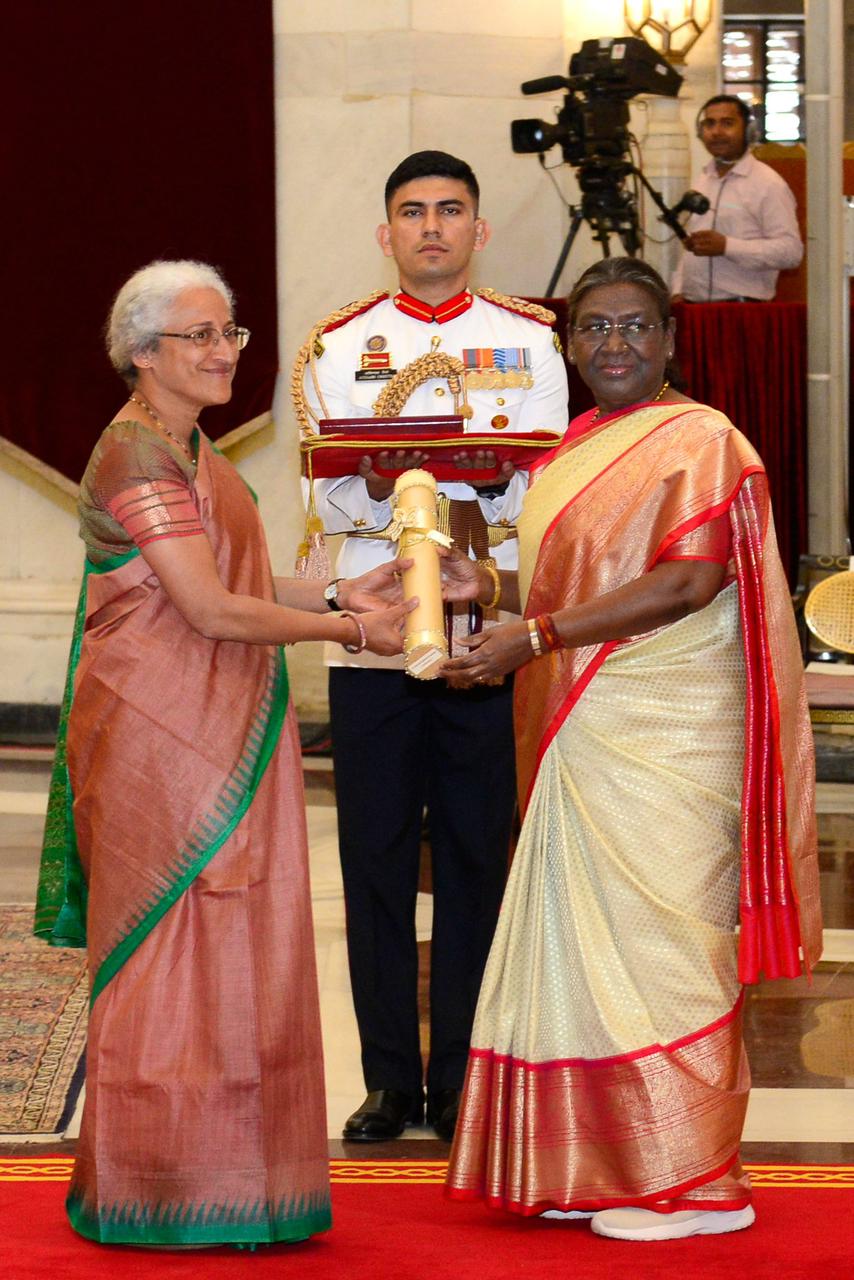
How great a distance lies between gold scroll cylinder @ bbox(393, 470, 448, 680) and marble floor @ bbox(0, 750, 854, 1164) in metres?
1.19

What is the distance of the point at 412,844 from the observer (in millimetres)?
4531

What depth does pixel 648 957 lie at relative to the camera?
3.73m

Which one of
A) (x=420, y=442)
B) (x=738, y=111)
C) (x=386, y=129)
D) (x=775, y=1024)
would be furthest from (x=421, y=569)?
(x=738, y=111)

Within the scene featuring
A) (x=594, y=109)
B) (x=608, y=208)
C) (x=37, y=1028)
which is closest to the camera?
(x=37, y=1028)

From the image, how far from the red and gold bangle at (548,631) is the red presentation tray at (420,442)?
559 millimetres

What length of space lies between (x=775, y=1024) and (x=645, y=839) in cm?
180

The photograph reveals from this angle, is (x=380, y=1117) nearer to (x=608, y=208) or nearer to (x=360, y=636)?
(x=360, y=636)

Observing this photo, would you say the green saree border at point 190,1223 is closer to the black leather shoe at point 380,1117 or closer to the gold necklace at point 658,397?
the black leather shoe at point 380,1117

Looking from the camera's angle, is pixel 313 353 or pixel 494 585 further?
pixel 313 353

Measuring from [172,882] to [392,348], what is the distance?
1.44m

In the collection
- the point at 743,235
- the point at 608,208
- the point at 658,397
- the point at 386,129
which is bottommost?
the point at 658,397

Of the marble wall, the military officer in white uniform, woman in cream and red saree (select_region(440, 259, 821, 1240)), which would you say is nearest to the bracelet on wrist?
woman in cream and red saree (select_region(440, 259, 821, 1240))

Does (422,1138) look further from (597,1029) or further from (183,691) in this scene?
(183,691)

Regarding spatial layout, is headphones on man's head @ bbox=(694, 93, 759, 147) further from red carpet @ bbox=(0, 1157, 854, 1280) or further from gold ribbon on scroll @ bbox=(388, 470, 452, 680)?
red carpet @ bbox=(0, 1157, 854, 1280)
